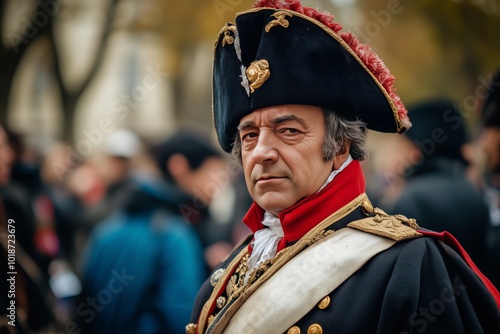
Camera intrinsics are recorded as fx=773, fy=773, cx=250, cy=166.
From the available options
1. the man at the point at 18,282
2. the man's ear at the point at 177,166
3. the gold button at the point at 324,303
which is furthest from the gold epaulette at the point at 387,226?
the man's ear at the point at 177,166

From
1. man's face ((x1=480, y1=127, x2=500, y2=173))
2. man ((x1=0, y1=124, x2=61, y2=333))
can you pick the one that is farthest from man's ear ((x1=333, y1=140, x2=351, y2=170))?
man's face ((x1=480, y1=127, x2=500, y2=173))

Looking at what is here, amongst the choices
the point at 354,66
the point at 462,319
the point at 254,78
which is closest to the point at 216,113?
the point at 254,78

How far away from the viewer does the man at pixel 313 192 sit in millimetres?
3023

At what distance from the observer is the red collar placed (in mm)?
3285

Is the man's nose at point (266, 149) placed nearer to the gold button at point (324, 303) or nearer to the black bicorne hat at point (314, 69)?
Answer: the black bicorne hat at point (314, 69)

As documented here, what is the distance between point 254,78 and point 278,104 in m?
0.16

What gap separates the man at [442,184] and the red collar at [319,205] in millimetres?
2670

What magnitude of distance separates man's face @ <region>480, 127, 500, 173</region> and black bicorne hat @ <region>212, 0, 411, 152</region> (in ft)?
11.3

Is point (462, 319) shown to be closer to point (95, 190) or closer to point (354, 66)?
point (354, 66)

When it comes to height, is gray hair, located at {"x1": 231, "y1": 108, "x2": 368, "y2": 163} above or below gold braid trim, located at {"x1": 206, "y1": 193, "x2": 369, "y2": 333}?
above

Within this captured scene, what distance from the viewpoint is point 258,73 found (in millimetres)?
3342

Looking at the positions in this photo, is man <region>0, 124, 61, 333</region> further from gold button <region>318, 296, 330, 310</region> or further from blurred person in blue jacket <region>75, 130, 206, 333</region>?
gold button <region>318, 296, 330, 310</region>

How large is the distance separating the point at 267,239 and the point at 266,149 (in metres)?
0.47

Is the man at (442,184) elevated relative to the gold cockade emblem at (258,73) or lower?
lower
